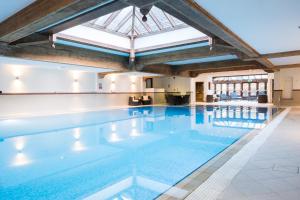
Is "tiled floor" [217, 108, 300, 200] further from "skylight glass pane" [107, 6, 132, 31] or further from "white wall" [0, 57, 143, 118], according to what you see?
"white wall" [0, 57, 143, 118]

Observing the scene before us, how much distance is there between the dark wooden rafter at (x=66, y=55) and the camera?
629 cm

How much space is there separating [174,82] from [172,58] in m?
9.75

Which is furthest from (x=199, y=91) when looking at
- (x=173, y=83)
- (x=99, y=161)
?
(x=99, y=161)

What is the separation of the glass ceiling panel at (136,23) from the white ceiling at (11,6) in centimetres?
333

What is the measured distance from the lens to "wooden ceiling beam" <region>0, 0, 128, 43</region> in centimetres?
301

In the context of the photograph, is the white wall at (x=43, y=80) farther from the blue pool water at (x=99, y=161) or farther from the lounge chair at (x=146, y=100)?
the blue pool water at (x=99, y=161)

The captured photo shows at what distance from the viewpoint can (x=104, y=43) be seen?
750 cm

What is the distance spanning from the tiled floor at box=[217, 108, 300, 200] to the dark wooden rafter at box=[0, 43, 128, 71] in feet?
20.0

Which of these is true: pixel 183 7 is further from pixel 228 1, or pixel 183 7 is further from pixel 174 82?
pixel 174 82

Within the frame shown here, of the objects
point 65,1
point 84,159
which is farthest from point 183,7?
point 84,159

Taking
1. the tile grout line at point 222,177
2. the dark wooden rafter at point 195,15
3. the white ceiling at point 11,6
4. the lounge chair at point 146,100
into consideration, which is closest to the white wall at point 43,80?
the lounge chair at point 146,100

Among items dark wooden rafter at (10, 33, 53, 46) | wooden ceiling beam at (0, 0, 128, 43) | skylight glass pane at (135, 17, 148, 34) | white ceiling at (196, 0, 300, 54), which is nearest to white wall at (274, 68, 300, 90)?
white ceiling at (196, 0, 300, 54)

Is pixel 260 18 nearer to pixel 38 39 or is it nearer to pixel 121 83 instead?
pixel 38 39

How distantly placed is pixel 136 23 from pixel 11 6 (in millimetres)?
4850
